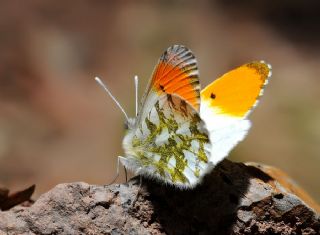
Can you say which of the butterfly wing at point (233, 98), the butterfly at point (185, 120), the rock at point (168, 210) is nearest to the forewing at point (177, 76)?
the butterfly at point (185, 120)

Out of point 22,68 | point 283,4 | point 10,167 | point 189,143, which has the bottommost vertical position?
point 189,143

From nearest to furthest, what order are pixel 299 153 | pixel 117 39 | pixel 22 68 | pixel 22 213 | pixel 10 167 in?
pixel 22 213
pixel 10 167
pixel 299 153
pixel 22 68
pixel 117 39

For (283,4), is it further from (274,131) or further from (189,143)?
(189,143)

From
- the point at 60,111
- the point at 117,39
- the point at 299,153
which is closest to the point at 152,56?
the point at 117,39

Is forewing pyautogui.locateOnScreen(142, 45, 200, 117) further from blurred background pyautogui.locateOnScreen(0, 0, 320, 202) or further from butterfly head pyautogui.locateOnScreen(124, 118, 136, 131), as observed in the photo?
blurred background pyautogui.locateOnScreen(0, 0, 320, 202)

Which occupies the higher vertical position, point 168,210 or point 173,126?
point 173,126

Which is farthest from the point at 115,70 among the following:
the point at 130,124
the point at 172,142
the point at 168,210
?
the point at 168,210

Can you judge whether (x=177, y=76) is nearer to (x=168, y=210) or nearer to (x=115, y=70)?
(x=168, y=210)

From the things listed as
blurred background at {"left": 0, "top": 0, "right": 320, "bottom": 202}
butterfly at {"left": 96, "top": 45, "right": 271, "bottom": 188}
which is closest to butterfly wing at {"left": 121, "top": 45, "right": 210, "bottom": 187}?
butterfly at {"left": 96, "top": 45, "right": 271, "bottom": 188}
